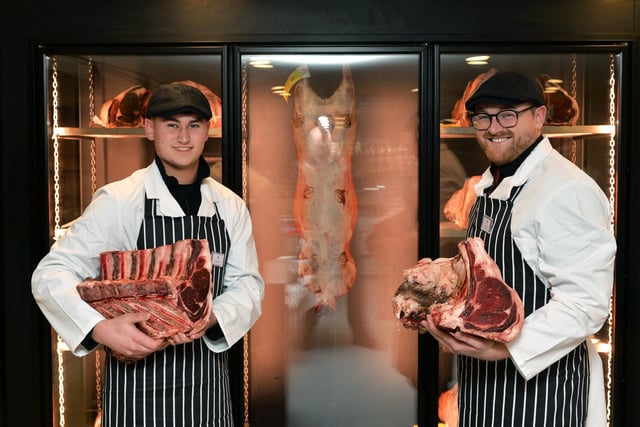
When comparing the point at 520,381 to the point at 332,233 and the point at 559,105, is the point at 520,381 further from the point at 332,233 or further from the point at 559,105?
the point at 559,105

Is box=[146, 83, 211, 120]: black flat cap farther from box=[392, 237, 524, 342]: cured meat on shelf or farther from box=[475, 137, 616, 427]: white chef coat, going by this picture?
box=[475, 137, 616, 427]: white chef coat

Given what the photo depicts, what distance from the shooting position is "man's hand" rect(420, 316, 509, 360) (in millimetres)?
1836

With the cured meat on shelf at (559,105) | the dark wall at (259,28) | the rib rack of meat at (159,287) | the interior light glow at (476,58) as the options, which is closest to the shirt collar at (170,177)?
the rib rack of meat at (159,287)

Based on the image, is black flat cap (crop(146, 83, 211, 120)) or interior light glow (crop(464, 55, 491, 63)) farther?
interior light glow (crop(464, 55, 491, 63))

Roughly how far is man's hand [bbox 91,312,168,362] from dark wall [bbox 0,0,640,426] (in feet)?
3.50

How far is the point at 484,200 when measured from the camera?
7.13ft

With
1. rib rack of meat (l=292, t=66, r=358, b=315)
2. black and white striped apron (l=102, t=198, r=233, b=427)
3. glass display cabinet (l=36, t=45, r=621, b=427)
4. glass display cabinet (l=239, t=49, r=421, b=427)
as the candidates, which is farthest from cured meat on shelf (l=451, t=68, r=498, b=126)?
black and white striped apron (l=102, t=198, r=233, b=427)

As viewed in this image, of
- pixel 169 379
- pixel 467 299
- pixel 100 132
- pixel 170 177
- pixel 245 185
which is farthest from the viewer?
pixel 245 185

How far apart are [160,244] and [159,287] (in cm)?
30

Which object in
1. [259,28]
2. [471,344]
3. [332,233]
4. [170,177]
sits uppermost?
[259,28]

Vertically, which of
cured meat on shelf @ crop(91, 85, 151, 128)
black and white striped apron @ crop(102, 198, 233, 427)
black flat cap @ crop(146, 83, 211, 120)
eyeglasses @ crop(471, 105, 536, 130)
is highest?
cured meat on shelf @ crop(91, 85, 151, 128)

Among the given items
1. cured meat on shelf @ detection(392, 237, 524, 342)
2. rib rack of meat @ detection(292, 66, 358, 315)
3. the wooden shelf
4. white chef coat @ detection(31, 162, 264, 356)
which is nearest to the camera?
cured meat on shelf @ detection(392, 237, 524, 342)

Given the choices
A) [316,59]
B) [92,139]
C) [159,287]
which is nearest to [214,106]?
[316,59]

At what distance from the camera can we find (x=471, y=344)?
1840 millimetres
